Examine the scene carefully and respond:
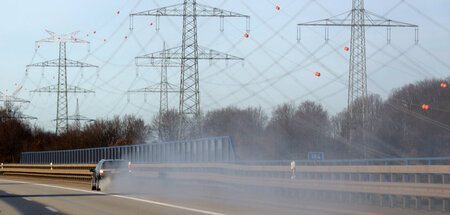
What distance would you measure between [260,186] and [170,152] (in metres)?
13.3

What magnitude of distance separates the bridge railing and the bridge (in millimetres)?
52

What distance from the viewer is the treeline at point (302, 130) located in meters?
72.6

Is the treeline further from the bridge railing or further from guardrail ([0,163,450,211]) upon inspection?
guardrail ([0,163,450,211])

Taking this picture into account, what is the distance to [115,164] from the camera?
29.7 meters

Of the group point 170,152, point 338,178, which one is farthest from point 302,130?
point 338,178

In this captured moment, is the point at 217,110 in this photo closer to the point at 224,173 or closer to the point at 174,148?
the point at 174,148

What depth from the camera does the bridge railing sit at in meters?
29.5

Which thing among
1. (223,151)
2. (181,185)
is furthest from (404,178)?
(181,185)

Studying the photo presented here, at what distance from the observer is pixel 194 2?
4638cm

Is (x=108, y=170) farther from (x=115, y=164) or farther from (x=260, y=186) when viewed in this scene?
(x=260, y=186)

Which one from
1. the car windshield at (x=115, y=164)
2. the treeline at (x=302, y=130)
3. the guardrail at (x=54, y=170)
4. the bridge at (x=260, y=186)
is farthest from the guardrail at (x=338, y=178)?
the treeline at (x=302, y=130)

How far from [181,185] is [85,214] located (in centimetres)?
1442

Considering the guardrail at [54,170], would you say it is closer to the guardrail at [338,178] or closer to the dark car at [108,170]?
the guardrail at [338,178]

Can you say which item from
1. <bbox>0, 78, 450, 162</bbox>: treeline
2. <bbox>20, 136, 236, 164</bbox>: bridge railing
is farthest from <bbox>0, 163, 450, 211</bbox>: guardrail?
<bbox>0, 78, 450, 162</bbox>: treeline
